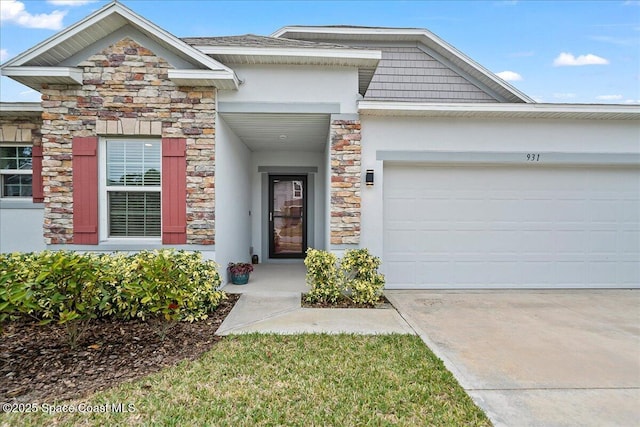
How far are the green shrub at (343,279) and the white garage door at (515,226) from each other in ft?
3.27

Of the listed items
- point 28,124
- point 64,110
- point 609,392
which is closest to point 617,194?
point 609,392

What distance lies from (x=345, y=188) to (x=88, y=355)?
411cm

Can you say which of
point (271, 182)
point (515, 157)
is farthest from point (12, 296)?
point (515, 157)

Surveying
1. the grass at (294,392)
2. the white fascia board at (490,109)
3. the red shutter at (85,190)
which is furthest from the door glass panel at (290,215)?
the grass at (294,392)

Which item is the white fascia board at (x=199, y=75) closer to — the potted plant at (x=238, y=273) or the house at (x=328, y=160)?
the house at (x=328, y=160)

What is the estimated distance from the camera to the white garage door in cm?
620

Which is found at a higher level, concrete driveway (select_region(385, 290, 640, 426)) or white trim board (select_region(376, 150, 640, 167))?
white trim board (select_region(376, 150, 640, 167))

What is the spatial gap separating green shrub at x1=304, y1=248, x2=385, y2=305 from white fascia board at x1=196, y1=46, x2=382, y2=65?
3230 mm

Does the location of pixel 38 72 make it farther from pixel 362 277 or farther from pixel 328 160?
pixel 362 277

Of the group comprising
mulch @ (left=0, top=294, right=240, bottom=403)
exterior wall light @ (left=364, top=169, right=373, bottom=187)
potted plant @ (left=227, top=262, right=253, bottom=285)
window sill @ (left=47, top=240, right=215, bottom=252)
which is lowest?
mulch @ (left=0, top=294, right=240, bottom=403)

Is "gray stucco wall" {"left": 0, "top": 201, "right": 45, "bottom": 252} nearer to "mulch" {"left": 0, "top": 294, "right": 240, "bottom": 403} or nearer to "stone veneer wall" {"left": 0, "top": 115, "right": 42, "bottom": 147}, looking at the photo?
"stone veneer wall" {"left": 0, "top": 115, "right": 42, "bottom": 147}

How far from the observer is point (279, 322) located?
4352 mm

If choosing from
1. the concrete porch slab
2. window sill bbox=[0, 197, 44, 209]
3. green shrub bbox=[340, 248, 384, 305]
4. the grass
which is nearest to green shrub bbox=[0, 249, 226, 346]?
the concrete porch slab

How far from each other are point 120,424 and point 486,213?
6.22 m
